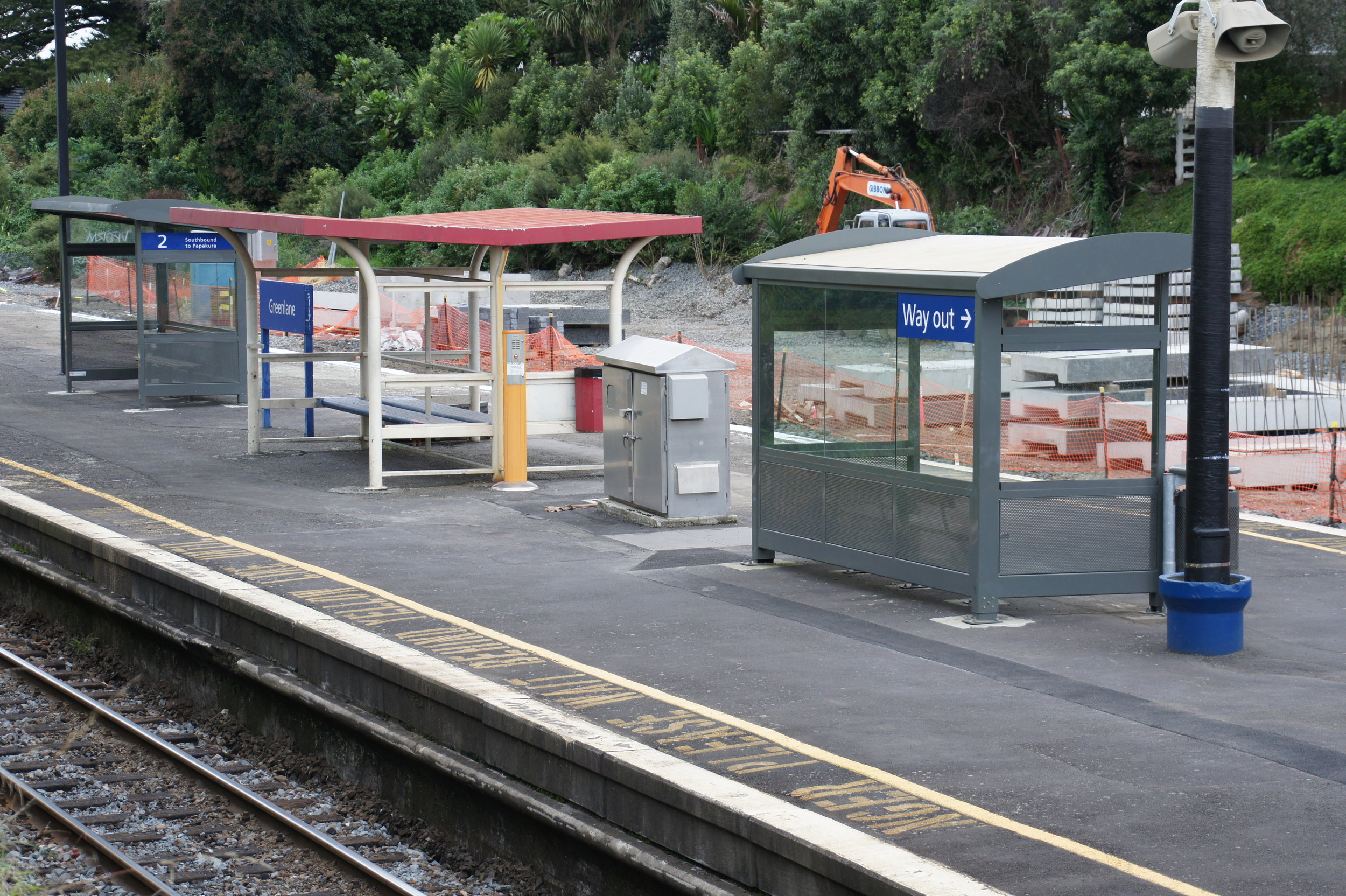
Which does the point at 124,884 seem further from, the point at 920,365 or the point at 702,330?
the point at 702,330

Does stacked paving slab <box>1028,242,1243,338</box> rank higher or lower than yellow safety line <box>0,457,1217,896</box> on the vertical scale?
higher

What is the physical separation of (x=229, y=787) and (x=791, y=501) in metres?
4.16

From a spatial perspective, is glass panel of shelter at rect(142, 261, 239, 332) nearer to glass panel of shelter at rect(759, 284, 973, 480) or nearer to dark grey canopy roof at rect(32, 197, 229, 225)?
dark grey canopy roof at rect(32, 197, 229, 225)

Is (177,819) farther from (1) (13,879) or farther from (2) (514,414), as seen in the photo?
(2) (514,414)

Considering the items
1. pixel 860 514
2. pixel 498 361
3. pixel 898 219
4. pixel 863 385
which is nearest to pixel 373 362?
pixel 498 361

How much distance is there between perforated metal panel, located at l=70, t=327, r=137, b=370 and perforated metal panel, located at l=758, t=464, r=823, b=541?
14155 millimetres

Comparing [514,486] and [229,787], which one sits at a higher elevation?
[514,486]

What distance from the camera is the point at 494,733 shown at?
720 centimetres

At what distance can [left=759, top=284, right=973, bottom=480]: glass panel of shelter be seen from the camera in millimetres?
9211

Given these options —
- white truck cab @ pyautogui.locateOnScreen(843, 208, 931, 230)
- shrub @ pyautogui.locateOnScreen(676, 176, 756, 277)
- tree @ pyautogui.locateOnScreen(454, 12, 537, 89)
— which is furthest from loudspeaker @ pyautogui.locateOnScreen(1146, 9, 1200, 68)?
tree @ pyautogui.locateOnScreen(454, 12, 537, 89)

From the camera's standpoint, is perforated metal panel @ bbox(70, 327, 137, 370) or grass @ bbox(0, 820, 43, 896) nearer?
grass @ bbox(0, 820, 43, 896)

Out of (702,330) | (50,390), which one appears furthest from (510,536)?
A: (702,330)

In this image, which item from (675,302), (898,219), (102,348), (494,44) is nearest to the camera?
(102,348)

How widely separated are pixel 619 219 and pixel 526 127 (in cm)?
3642
